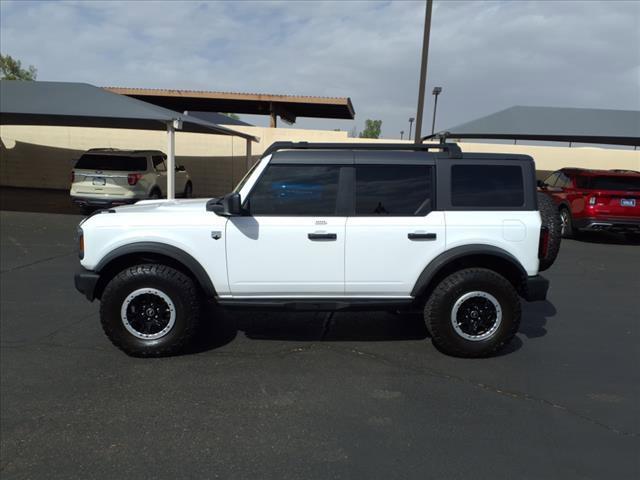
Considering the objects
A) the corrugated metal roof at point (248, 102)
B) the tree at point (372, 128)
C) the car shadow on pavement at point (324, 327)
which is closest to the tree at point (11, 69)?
the corrugated metal roof at point (248, 102)

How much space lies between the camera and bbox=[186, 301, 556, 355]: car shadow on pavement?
4910 mm

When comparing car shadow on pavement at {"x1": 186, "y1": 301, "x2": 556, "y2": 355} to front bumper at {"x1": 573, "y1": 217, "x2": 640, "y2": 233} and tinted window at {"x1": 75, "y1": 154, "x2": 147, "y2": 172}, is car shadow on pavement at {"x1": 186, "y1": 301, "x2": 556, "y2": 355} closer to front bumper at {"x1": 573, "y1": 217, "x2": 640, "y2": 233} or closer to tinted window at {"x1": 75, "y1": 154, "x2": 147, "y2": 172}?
front bumper at {"x1": 573, "y1": 217, "x2": 640, "y2": 233}

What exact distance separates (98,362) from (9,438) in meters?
1.17

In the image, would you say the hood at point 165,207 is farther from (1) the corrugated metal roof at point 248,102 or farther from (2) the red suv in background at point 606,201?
(1) the corrugated metal roof at point 248,102

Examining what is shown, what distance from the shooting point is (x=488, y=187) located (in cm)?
444

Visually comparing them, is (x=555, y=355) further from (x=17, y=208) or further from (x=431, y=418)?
(x=17, y=208)

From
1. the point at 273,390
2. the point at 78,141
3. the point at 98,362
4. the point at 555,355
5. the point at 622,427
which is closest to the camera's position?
the point at 622,427

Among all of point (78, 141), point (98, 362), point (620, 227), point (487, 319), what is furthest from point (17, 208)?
point (620, 227)

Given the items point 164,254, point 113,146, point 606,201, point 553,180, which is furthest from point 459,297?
point 113,146

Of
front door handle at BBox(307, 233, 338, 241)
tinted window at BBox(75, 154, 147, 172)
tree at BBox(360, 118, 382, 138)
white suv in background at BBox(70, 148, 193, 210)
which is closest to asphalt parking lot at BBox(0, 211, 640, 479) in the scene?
front door handle at BBox(307, 233, 338, 241)

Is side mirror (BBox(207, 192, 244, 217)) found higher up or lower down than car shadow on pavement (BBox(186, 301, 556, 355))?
higher up

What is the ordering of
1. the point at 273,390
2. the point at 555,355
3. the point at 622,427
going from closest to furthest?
the point at 622,427, the point at 273,390, the point at 555,355

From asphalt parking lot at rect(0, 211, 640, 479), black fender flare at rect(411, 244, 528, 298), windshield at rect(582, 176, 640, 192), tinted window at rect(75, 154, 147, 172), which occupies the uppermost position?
tinted window at rect(75, 154, 147, 172)

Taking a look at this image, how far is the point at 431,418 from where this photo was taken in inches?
134
